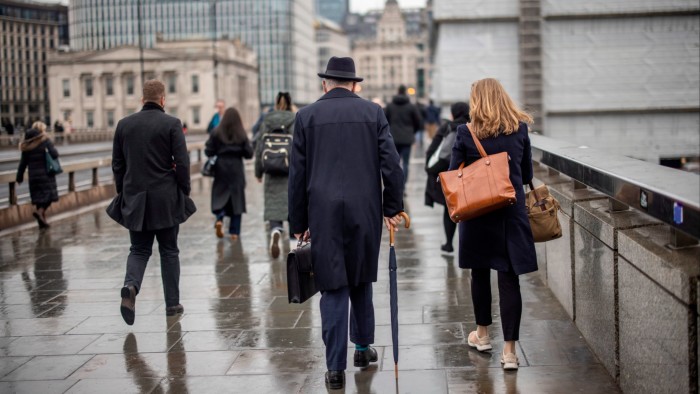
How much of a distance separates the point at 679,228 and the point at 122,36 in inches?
6002

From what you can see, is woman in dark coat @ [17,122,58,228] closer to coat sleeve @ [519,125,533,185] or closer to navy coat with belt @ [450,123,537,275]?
navy coat with belt @ [450,123,537,275]

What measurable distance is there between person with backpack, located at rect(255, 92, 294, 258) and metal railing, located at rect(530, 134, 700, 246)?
462cm

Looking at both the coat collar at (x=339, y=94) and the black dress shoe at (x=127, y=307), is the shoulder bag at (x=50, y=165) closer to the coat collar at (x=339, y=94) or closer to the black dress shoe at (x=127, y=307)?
the black dress shoe at (x=127, y=307)

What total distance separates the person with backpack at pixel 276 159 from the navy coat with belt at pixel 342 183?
513cm

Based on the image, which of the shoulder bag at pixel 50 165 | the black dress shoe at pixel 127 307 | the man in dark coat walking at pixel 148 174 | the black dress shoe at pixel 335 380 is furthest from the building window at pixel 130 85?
the black dress shoe at pixel 335 380

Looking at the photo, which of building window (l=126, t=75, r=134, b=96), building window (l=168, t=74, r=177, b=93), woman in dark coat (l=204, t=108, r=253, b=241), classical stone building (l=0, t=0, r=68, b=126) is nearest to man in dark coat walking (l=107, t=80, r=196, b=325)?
woman in dark coat (l=204, t=108, r=253, b=241)

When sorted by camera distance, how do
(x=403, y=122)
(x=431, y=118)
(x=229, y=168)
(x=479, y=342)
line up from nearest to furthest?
(x=479, y=342), (x=229, y=168), (x=403, y=122), (x=431, y=118)

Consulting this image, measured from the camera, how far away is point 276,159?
11.3 meters

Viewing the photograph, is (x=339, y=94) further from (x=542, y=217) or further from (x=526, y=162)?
(x=542, y=217)

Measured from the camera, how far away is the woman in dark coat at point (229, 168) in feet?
40.8

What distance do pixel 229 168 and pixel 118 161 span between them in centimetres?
471

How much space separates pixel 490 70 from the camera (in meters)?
15.6

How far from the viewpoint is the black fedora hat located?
235 inches

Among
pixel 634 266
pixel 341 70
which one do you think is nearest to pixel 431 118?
pixel 341 70
